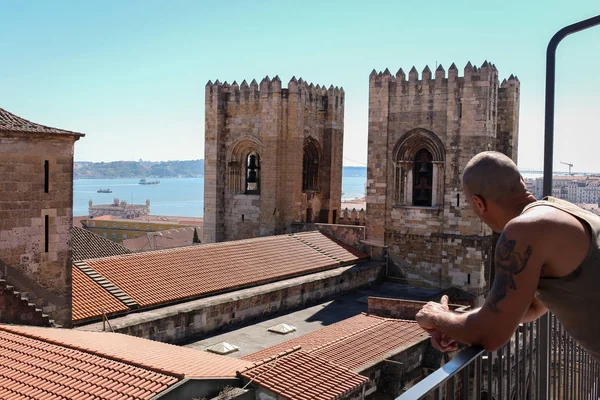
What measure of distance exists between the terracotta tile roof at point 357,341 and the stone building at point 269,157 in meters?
13.2

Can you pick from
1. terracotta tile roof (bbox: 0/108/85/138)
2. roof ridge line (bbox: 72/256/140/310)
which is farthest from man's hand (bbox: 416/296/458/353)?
roof ridge line (bbox: 72/256/140/310)

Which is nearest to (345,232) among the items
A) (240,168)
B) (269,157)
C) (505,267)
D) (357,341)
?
(269,157)

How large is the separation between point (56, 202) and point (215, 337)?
6.41 m

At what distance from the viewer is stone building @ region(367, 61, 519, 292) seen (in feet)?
87.4

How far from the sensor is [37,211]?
15.3m

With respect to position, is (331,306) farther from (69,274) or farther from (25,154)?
(25,154)

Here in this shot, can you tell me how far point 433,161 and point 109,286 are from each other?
1514cm

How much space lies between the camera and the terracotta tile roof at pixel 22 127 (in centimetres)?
Answer: 1465

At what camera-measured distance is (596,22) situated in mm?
5832

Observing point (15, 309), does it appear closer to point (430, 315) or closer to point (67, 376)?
point (67, 376)

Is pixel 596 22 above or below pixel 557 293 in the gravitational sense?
above

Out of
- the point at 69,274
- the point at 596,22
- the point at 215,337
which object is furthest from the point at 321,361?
the point at 596,22

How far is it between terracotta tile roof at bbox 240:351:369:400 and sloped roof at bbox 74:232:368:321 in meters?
6.38

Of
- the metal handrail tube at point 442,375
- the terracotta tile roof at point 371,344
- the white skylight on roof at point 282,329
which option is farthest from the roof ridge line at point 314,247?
the metal handrail tube at point 442,375
